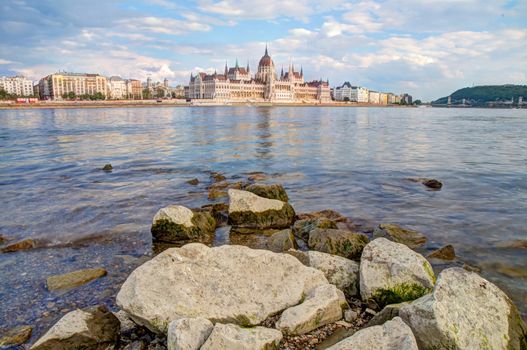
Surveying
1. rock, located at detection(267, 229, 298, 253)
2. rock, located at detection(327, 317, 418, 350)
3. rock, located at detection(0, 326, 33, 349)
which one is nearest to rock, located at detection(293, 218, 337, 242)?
rock, located at detection(267, 229, 298, 253)

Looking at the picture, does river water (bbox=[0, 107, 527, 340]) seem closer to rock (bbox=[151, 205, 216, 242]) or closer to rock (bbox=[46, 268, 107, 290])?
rock (bbox=[46, 268, 107, 290])

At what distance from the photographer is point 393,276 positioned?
6.02 m

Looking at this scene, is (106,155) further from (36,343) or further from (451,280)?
(451,280)

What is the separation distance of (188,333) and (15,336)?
2.74 meters

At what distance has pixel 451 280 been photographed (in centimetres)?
501

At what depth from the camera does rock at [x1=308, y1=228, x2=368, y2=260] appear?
790 centimetres

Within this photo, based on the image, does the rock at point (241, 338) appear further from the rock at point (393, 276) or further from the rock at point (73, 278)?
the rock at point (73, 278)

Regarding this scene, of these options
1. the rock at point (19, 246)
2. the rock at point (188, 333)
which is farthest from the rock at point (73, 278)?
the rock at point (188, 333)

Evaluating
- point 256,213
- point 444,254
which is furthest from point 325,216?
point 444,254

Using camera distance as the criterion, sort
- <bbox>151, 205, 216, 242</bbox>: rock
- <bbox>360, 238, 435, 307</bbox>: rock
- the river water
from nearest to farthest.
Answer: <bbox>360, 238, 435, 307</bbox>: rock
the river water
<bbox>151, 205, 216, 242</bbox>: rock

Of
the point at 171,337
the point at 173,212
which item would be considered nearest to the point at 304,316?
the point at 171,337

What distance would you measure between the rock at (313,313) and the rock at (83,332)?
2287 mm

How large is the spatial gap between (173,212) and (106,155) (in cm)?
1810

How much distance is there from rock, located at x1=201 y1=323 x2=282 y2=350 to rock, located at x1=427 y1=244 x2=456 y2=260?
515 centimetres
